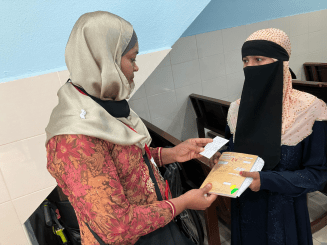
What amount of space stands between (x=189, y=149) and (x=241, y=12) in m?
2.40

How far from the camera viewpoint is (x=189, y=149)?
120cm

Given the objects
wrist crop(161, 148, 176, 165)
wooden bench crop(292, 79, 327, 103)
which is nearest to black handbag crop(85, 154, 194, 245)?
wrist crop(161, 148, 176, 165)

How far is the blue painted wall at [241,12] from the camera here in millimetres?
2684

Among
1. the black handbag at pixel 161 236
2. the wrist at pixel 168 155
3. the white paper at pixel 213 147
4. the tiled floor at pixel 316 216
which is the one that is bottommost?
the tiled floor at pixel 316 216

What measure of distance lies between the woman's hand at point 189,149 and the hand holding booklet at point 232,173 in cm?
12

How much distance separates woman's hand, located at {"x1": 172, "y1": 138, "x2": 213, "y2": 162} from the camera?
3.90ft

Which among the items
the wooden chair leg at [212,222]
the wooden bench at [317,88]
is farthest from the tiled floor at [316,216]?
the wooden bench at [317,88]

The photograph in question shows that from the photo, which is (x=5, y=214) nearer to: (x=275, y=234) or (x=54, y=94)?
(x=54, y=94)

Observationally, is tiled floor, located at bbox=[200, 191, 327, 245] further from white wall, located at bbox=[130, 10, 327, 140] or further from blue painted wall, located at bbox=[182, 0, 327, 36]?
blue painted wall, located at bbox=[182, 0, 327, 36]

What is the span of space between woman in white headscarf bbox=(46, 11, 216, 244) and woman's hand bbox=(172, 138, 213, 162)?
31cm

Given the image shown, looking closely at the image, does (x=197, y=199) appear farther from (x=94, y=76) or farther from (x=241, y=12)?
(x=241, y=12)

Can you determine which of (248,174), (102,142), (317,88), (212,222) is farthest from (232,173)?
(317,88)

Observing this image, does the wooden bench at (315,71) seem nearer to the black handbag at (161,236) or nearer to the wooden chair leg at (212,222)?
the wooden chair leg at (212,222)

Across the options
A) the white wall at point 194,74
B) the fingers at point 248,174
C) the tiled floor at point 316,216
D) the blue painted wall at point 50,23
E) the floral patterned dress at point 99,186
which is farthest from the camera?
the white wall at point 194,74
